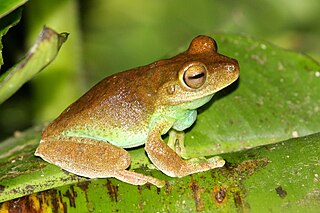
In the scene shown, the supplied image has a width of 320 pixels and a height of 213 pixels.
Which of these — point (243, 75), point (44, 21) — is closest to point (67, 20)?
point (44, 21)

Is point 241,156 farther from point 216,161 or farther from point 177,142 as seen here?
point 177,142

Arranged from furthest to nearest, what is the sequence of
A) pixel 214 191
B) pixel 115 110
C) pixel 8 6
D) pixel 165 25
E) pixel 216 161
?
pixel 165 25
pixel 115 110
pixel 216 161
pixel 214 191
pixel 8 6

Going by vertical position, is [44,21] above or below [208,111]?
above

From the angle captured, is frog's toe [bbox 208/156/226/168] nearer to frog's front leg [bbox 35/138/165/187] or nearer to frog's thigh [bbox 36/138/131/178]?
frog's front leg [bbox 35/138/165/187]

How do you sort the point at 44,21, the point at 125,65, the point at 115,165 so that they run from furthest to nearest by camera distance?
the point at 125,65
the point at 44,21
the point at 115,165

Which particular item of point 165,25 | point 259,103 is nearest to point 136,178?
point 259,103

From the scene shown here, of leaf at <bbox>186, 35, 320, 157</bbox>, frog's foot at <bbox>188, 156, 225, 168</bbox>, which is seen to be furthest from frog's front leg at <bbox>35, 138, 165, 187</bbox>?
leaf at <bbox>186, 35, 320, 157</bbox>

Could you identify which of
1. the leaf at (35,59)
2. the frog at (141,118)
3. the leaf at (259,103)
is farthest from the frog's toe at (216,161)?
the leaf at (35,59)

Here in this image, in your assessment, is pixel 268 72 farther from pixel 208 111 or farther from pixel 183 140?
pixel 183 140
